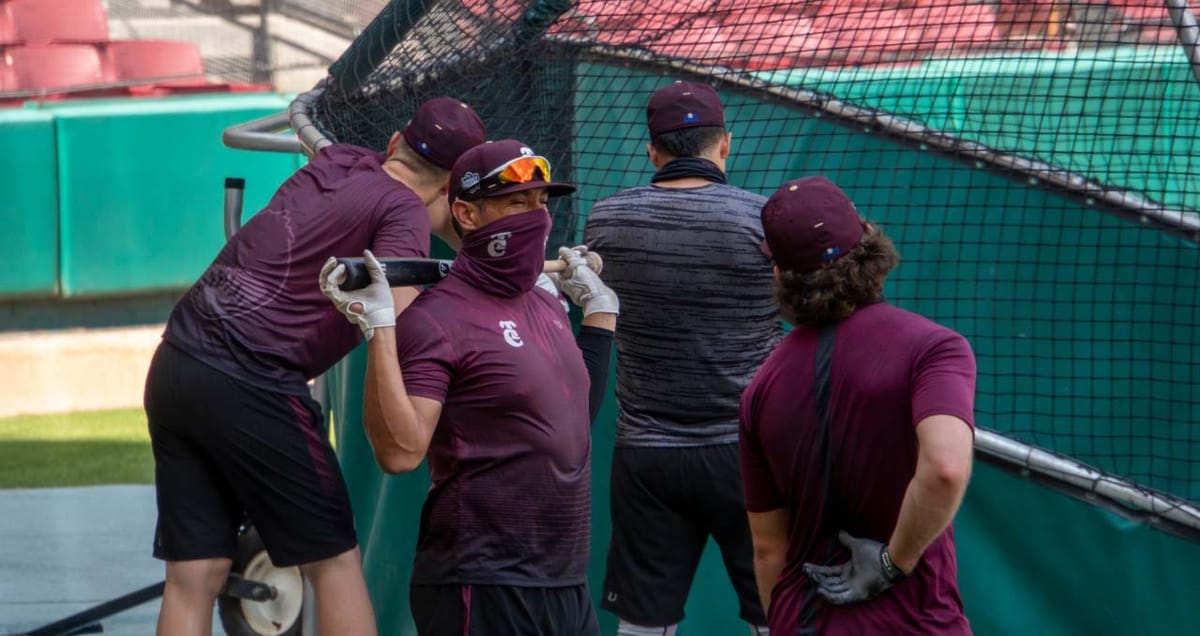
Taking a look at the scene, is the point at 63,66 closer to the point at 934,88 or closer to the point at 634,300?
the point at 934,88

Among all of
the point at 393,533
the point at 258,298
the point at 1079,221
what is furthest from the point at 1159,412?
the point at 258,298

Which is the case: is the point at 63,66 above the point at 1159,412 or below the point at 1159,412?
below

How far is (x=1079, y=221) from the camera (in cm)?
468

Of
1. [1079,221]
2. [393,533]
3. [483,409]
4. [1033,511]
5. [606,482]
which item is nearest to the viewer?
[483,409]

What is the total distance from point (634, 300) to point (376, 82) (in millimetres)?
1674

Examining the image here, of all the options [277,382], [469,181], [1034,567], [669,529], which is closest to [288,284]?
[277,382]

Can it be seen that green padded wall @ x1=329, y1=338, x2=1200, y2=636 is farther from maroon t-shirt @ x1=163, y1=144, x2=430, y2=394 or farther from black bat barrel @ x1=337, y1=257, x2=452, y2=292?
black bat barrel @ x1=337, y1=257, x2=452, y2=292

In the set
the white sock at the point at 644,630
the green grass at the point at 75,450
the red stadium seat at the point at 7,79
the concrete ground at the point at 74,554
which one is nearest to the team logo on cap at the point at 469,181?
the white sock at the point at 644,630

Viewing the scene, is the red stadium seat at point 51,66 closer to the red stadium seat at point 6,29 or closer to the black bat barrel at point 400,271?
the red stadium seat at point 6,29

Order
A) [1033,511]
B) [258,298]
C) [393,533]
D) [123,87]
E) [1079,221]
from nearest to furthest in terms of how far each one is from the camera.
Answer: [258,298] → [1033,511] → [393,533] → [1079,221] → [123,87]

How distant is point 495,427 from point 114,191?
24.7 feet

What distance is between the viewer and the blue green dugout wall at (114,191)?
933 centimetres

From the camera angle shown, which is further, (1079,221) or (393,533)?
(1079,221)

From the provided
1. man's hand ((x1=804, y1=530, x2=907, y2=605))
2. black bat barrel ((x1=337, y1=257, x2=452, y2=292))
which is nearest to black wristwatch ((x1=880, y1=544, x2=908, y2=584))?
man's hand ((x1=804, y1=530, x2=907, y2=605))
